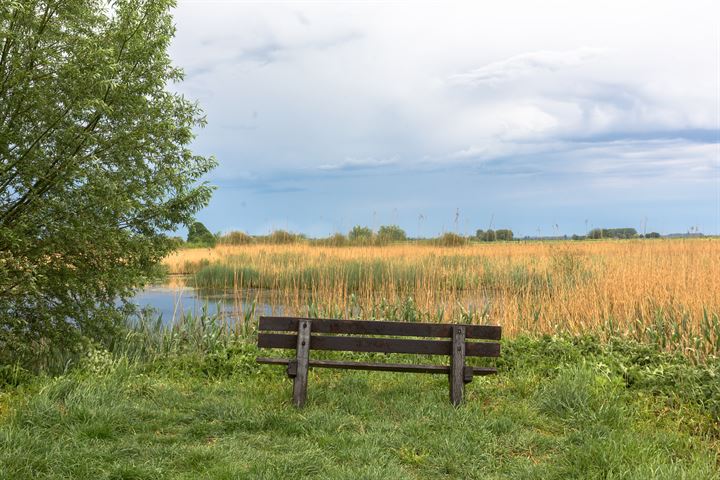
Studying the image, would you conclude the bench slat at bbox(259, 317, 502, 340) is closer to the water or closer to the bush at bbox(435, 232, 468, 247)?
the water

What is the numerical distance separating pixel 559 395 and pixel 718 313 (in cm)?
424

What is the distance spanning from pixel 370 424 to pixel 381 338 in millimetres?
974

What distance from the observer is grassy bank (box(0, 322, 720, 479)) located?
3914 mm

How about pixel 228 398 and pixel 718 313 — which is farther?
pixel 718 313

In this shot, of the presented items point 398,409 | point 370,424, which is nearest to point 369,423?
point 370,424

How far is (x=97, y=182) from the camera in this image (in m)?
7.30

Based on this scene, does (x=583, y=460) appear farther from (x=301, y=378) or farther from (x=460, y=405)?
(x=301, y=378)

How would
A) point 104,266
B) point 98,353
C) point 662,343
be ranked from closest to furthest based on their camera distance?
point 98,353 < point 662,343 < point 104,266

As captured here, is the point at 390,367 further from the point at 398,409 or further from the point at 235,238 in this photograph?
the point at 235,238

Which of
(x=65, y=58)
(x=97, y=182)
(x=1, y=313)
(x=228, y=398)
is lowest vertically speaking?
(x=228, y=398)

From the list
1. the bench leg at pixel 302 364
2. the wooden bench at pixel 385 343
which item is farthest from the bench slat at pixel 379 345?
the bench leg at pixel 302 364

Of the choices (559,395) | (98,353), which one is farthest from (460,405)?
(98,353)

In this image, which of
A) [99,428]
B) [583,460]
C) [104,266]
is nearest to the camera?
[583,460]

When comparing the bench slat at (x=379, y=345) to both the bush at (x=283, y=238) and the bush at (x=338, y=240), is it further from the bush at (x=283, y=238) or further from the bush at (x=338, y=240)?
the bush at (x=283, y=238)
